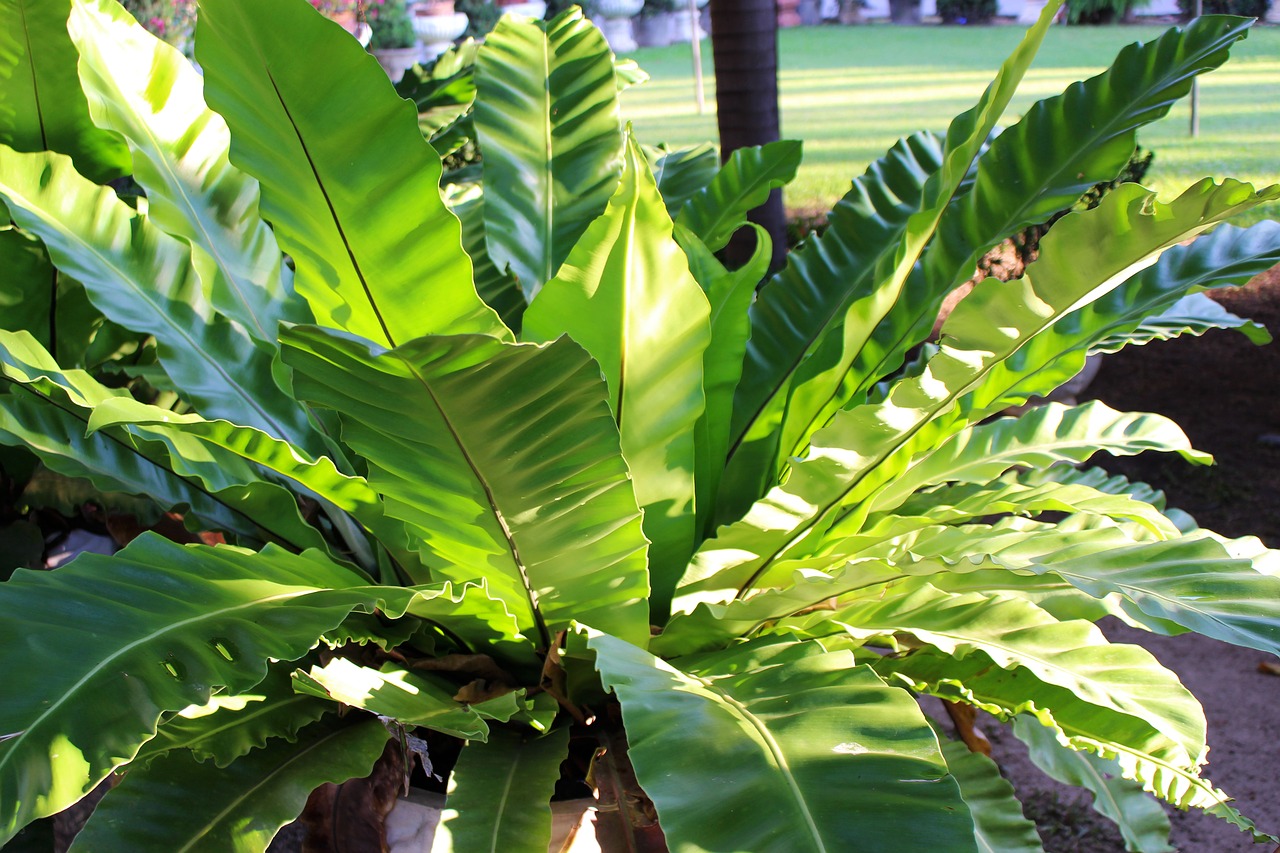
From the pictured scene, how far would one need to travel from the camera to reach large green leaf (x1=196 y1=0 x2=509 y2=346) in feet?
3.17

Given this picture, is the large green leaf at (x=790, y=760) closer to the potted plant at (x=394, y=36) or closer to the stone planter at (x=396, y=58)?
the stone planter at (x=396, y=58)

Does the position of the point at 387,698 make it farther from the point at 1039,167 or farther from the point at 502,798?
the point at 1039,167

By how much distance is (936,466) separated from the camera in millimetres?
1263

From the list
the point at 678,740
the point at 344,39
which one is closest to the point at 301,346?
the point at 344,39

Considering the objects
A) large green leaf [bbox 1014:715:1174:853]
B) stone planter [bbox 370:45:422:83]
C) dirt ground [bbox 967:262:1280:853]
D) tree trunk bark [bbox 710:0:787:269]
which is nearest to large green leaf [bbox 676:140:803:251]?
large green leaf [bbox 1014:715:1174:853]

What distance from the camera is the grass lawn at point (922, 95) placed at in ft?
21.7

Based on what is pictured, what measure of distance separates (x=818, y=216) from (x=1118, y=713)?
13.3 ft

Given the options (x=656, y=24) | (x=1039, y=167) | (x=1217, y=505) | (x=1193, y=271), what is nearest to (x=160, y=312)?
(x=1039, y=167)

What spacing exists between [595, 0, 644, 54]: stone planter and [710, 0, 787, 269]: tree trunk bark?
1534 centimetres

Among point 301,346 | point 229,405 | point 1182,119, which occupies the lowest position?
point 1182,119

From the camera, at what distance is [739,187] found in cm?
160

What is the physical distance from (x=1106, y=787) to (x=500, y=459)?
0.91 m

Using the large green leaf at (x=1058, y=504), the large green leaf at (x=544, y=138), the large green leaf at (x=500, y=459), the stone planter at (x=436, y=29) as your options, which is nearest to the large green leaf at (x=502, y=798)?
the large green leaf at (x=500, y=459)

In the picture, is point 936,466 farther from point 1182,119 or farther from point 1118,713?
point 1182,119
